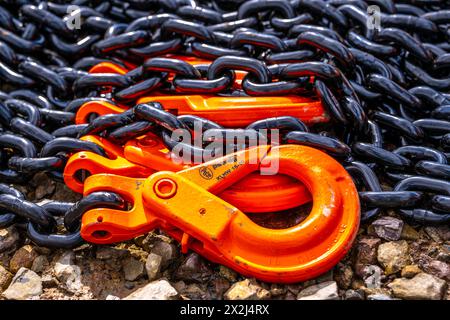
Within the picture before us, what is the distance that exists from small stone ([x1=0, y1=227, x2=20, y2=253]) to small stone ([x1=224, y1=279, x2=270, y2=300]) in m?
1.18

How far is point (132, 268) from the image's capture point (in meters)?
2.85

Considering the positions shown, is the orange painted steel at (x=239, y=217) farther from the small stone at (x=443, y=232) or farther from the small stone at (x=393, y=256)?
the small stone at (x=443, y=232)

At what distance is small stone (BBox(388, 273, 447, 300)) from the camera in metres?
2.59

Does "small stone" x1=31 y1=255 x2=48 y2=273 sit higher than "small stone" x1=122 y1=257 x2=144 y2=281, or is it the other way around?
"small stone" x1=122 y1=257 x2=144 y2=281

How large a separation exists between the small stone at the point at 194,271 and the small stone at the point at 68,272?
0.50m

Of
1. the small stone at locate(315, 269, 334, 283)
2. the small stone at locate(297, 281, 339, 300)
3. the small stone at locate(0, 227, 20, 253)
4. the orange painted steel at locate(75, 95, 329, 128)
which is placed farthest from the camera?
the orange painted steel at locate(75, 95, 329, 128)

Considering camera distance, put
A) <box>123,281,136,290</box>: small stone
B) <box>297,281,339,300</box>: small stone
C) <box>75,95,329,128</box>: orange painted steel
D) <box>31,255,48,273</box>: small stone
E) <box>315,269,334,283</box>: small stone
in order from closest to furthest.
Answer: <box>297,281,339,300</box>: small stone → <box>315,269,334,283</box>: small stone → <box>123,281,136,290</box>: small stone → <box>31,255,48,273</box>: small stone → <box>75,95,329,128</box>: orange painted steel

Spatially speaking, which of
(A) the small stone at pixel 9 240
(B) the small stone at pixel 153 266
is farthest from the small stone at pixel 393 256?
(A) the small stone at pixel 9 240

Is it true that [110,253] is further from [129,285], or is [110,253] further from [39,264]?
[39,264]

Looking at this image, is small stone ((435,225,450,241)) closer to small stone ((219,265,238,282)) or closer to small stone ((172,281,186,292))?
small stone ((219,265,238,282))

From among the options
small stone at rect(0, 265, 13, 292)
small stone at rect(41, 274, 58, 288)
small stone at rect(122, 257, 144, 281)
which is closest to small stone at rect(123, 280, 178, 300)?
small stone at rect(122, 257, 144, 281)

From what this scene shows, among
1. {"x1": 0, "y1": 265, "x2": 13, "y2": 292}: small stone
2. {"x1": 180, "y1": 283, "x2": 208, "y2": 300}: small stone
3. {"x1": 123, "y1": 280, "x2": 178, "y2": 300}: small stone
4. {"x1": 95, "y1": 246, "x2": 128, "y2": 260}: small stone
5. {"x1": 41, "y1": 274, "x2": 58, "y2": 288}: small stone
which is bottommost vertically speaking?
{"x1": 0, "y1": 265, "x2": 13, "y2": 292}: small stone

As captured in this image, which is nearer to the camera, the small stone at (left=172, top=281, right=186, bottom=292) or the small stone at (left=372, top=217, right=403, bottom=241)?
the small stone at (left=172, top=281, right=186, bottom=292)

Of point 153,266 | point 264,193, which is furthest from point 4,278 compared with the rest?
point 264,193
